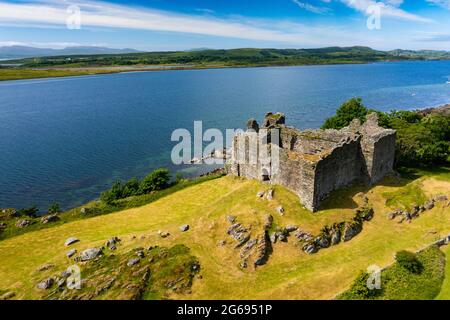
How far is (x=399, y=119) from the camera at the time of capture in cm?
5984

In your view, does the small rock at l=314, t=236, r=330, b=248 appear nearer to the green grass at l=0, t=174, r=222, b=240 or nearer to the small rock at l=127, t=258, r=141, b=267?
the small rock at l=127, t=258, r=141, b=267

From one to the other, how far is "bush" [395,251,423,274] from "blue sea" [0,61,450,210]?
37.5 m

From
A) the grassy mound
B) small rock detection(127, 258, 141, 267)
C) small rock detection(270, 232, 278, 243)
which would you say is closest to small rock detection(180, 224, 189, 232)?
the grassy mound

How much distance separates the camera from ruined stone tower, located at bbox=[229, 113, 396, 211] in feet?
107

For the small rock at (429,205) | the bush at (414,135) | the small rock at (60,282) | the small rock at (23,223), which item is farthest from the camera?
the bush at (414,135)

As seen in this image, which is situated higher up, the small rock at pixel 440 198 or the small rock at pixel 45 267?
the small rock at pixel 440 198

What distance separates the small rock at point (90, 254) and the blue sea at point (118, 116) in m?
20.0

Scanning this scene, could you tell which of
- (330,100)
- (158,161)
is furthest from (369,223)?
(330,100)

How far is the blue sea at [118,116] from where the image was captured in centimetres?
5922

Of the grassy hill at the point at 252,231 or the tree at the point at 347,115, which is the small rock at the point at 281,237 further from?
the tree at the point at 347,115

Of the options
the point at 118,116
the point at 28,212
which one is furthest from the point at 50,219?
the point at 118,116

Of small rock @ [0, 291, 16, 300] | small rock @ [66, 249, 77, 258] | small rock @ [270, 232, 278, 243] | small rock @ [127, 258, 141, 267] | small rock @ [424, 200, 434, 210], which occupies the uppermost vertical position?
small rock @ [424, 200, 434, 210]

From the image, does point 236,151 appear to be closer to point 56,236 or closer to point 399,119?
point 56,236

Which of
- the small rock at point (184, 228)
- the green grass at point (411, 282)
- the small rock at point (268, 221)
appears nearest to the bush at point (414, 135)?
the green grass at point (411, 282)
